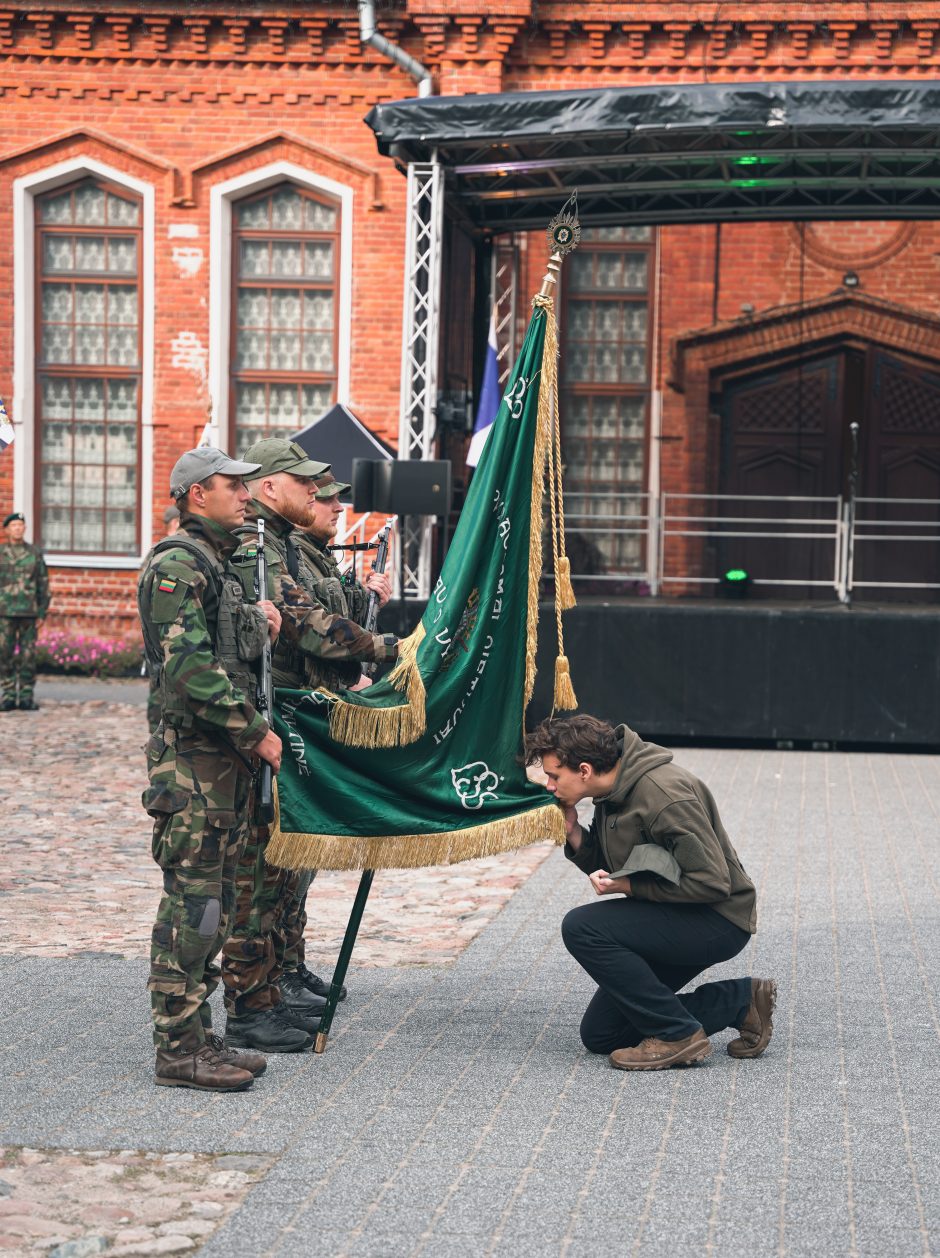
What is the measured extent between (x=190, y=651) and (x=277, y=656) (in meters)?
0.92

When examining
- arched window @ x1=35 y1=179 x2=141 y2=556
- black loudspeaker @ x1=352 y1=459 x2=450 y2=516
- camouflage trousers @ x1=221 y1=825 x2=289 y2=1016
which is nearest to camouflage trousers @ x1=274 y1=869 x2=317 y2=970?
camouflage trousers @ x1=221 y1=825 x2=289 y2=1016

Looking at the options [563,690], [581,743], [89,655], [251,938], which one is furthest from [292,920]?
[89,655]

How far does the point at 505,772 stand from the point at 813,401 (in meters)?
14.3

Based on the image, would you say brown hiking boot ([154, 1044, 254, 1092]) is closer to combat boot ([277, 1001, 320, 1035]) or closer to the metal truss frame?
combat boot ([277, 1001, 320, 1035])

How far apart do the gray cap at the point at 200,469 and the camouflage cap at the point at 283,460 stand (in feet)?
2.07

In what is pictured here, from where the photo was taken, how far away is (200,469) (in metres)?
5.43

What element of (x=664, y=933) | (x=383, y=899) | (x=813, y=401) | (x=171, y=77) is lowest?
(x=383, y=899)

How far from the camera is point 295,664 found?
20.3 ft

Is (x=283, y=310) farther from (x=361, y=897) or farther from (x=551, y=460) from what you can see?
(x=361, y=897)

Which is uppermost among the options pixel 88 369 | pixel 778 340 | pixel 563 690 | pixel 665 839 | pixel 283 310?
pixel 283 310

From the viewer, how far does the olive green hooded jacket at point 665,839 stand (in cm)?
559

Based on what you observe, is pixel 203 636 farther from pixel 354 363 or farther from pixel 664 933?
pixel 354 363

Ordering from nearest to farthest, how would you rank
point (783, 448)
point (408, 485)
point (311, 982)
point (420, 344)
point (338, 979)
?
1. point (338, 979)
2. point (311, 982)
3. point (408, 485)
4. point (420, 344)
5. point (783, 448)

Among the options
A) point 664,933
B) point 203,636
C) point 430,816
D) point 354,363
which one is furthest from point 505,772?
point 354,363
